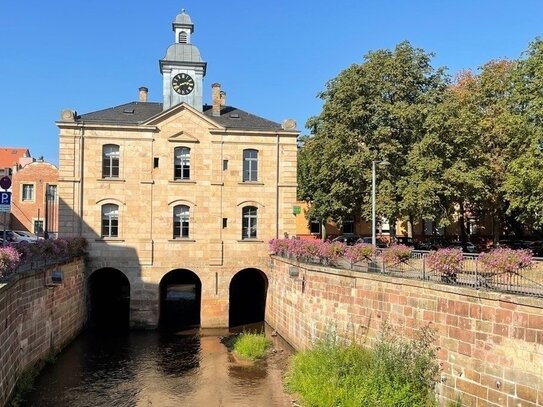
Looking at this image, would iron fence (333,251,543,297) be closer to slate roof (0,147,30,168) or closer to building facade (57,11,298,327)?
building facade (57,11,298,327)

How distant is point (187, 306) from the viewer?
122ft

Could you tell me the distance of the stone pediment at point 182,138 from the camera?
30219mm

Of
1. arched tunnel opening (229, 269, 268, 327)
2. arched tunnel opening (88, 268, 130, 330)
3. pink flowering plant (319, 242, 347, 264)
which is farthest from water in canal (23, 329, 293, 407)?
arched tunnel opening (229, 269, 268, 327)

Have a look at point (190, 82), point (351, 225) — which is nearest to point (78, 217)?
point (190, 82)

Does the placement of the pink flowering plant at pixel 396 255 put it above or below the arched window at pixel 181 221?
below

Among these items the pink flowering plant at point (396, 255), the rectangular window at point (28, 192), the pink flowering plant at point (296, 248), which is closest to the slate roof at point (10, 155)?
the rectangular window at point (28, 192)

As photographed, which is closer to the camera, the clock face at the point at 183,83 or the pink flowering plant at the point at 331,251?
the pink flowering plant at the point at 331,251

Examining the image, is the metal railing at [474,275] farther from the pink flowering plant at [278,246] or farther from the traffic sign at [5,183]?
the traffic sign at [5,183]

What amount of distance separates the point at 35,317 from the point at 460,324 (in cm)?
1402

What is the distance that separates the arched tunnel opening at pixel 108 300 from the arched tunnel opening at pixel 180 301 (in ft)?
7.69

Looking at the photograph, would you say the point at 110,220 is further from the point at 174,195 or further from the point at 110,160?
the point at 174,195

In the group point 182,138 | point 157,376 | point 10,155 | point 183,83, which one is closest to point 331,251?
point 157,376

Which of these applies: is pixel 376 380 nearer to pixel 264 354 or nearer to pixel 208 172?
pixel 264 354

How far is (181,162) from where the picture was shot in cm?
3045
